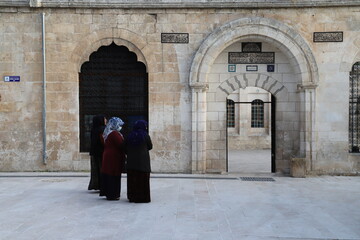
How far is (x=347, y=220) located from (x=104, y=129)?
4697 mm

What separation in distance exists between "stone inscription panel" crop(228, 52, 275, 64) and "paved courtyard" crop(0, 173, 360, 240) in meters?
3.34

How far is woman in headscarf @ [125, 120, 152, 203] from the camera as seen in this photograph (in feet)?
21.5

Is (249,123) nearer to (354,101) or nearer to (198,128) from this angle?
(354,101)

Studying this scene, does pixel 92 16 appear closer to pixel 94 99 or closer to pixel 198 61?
pixel 94 99

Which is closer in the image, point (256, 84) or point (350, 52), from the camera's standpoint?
point (350, 52)

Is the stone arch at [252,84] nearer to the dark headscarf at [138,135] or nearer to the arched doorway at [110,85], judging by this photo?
the arched doorway at [110,85]

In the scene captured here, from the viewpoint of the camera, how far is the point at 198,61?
9.48 meters

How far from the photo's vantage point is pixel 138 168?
656cm

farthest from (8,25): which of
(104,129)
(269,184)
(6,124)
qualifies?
(269,184)

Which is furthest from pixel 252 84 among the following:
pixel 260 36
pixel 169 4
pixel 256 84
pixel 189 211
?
pixel 189 211

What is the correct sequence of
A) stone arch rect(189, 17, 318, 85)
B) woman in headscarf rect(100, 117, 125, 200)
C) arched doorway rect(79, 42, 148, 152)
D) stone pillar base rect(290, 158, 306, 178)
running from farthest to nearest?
1. arched doorway rect(79, 42, 148, 152)
2. stone arch rect(189, 17, 318, 85)
3. stone pillar base rect(290, 158, 306, 178)
4. woman in headscarf rect(100, 117, 125, 200)

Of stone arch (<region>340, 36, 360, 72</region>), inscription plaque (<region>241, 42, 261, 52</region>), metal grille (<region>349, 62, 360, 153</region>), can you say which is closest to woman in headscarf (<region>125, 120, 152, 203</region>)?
inscription plaque (<region>241, 42, 261, 52</region>)

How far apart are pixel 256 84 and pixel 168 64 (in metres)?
2.53

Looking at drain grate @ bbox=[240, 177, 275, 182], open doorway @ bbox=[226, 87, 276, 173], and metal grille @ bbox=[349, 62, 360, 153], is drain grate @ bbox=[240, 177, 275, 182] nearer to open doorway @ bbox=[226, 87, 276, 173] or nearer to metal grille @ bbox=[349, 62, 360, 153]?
metal grille @ bbox=[349, 62, 360, 153]
